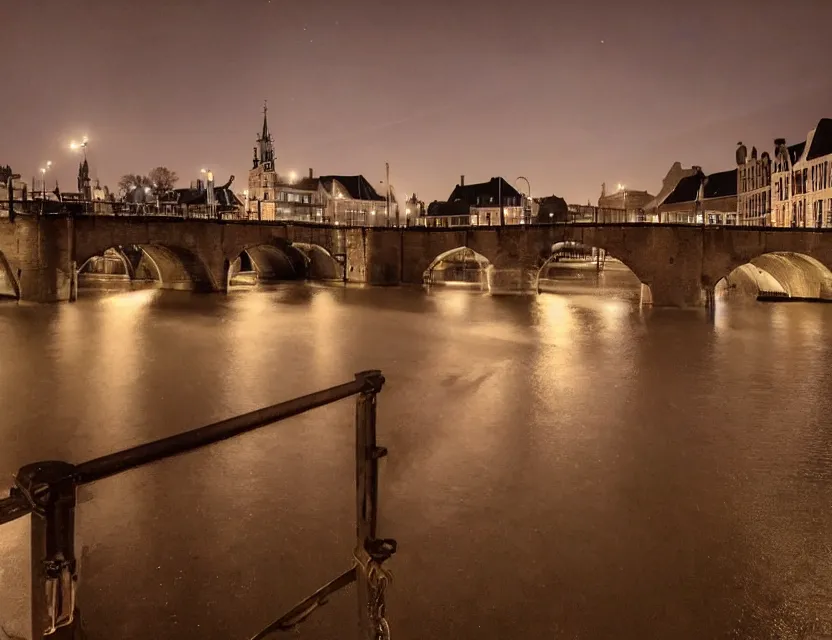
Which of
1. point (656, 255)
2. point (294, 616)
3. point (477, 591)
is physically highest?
point (656, 255)

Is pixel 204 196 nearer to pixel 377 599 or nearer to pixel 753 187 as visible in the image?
pixel 753 187

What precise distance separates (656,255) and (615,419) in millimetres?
26827

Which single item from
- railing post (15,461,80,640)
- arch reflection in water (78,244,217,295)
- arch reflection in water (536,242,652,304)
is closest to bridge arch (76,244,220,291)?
arch reflection in water (78,244,217,295)

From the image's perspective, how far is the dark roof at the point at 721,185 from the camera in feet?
241

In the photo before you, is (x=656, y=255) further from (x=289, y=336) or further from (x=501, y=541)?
(x=501, y=541)

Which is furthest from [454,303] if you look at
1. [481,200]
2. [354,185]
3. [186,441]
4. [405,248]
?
[354,185]

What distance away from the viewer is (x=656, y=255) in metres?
36.9

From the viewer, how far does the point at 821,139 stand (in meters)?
50.8

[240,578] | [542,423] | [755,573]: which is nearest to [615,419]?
[542,423]

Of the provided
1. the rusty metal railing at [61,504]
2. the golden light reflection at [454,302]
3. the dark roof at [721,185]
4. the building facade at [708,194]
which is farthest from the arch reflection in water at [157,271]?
the dark roof at [721,185]

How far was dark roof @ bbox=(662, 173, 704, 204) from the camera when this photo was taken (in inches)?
3110

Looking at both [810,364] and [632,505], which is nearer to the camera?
[632,505]

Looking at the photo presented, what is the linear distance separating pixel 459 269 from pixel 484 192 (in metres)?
17.1

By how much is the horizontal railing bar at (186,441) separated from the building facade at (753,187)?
6368 cm
